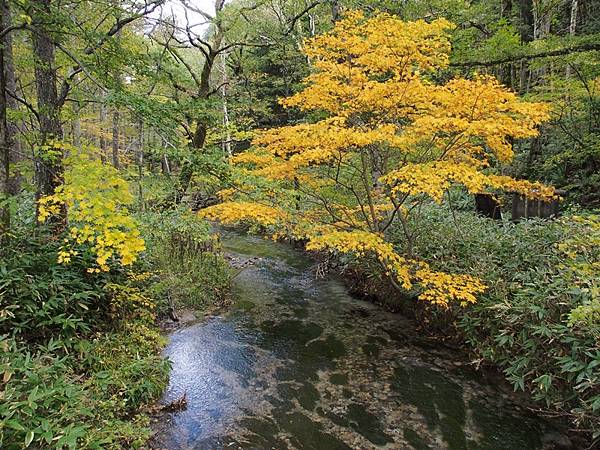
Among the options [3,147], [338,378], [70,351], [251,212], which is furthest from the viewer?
[251,212]

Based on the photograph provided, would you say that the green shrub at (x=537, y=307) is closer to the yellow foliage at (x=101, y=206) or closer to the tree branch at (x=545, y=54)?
the tree branch at (x=545, y=54)

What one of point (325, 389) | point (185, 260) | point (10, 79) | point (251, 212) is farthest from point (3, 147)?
point (185, 260)

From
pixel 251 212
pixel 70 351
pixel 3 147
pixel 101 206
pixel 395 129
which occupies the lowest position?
pixel 70 351

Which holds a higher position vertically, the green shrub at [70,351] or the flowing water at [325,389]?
the green shrub at [70,351]

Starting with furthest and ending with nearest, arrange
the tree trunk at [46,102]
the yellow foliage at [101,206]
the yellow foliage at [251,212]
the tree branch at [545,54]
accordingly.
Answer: the tree branch at [545,54] < the yellow foliage at [251,212] < the tree trunk at [46,102] < the yellow foliage at [101,206]

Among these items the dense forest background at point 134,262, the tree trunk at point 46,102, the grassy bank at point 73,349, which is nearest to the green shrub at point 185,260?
the dense forest background at point 134,262

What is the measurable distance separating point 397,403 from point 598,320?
255cm

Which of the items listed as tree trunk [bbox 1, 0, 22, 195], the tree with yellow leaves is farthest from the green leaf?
the tree with yellow leaves

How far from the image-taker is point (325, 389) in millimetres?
5531

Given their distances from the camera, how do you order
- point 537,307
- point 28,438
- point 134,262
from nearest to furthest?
point 28,438, point 537,307, point 134,262

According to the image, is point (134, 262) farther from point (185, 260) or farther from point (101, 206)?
point (101, 206)

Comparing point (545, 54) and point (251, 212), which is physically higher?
point (545, 54)

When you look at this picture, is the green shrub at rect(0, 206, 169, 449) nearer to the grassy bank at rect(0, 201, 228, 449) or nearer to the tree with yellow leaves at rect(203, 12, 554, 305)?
the grassy bank at rect(0, 201, 228, 449)

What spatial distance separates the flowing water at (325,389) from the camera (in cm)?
450
